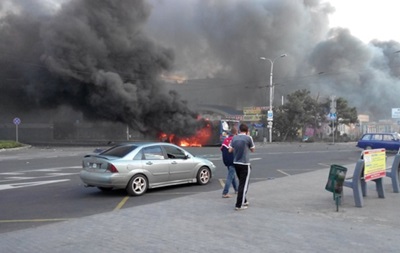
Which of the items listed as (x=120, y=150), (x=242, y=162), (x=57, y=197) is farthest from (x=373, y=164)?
(x=57, y=197)

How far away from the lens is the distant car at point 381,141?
25.2 m

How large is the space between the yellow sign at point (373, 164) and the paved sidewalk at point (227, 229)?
0.54 metres

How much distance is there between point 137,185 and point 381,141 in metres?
20.5

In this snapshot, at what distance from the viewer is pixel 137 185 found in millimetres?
9516

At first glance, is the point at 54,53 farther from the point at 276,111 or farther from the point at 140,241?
the point at 140,241

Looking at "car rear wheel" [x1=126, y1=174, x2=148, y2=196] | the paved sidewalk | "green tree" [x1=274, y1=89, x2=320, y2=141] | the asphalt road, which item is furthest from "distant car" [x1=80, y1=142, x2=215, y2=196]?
"green tree" [x1=274, y1=89, x2=320, y2=141]

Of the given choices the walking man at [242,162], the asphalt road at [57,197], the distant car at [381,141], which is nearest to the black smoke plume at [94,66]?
the distant car at [381,141]

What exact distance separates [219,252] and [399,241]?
7.73ft

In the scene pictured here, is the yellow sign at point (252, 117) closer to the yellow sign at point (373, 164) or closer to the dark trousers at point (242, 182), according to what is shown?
the yellow sign at point (373, 164)

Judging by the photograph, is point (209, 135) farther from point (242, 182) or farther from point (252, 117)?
point (242, 182)

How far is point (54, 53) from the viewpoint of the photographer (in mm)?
47969

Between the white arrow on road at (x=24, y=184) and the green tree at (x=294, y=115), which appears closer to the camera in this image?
the white arrow on road at (x=24, y=184)

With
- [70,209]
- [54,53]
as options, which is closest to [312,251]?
[70,209]

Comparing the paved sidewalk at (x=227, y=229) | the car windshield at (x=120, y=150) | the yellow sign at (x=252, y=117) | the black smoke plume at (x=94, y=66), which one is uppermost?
the black smoke plume at (x=94, y=66)
